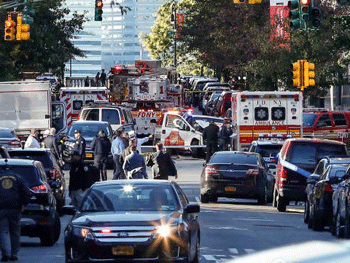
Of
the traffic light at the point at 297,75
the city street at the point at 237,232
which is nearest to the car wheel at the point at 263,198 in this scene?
the city street at the point at 237,232

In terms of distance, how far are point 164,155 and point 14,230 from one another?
1103 centimetres

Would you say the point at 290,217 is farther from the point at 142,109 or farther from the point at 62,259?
the point at 142,109

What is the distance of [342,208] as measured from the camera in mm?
21547

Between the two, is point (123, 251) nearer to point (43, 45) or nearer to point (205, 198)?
point (205, 198)

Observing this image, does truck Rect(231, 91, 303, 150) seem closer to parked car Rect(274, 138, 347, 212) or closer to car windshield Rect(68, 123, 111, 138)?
car windshield Rect(68, 123, 111, 138)

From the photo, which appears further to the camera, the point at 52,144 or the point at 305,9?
the point at 52,144

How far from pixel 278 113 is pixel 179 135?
6.81 metres

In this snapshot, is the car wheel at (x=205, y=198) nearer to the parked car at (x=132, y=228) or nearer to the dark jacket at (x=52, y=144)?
the dark jacket at (x=52, y=144)

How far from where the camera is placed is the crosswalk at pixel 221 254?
60.4 ft

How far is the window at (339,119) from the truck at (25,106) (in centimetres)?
1101

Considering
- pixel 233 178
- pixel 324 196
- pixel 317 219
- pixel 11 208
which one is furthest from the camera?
pixel 233 178

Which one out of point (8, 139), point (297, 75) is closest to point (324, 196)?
point (297, 75)

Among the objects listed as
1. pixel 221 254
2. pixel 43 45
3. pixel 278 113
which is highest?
pixel 43 45

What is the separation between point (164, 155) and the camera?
29.1m
